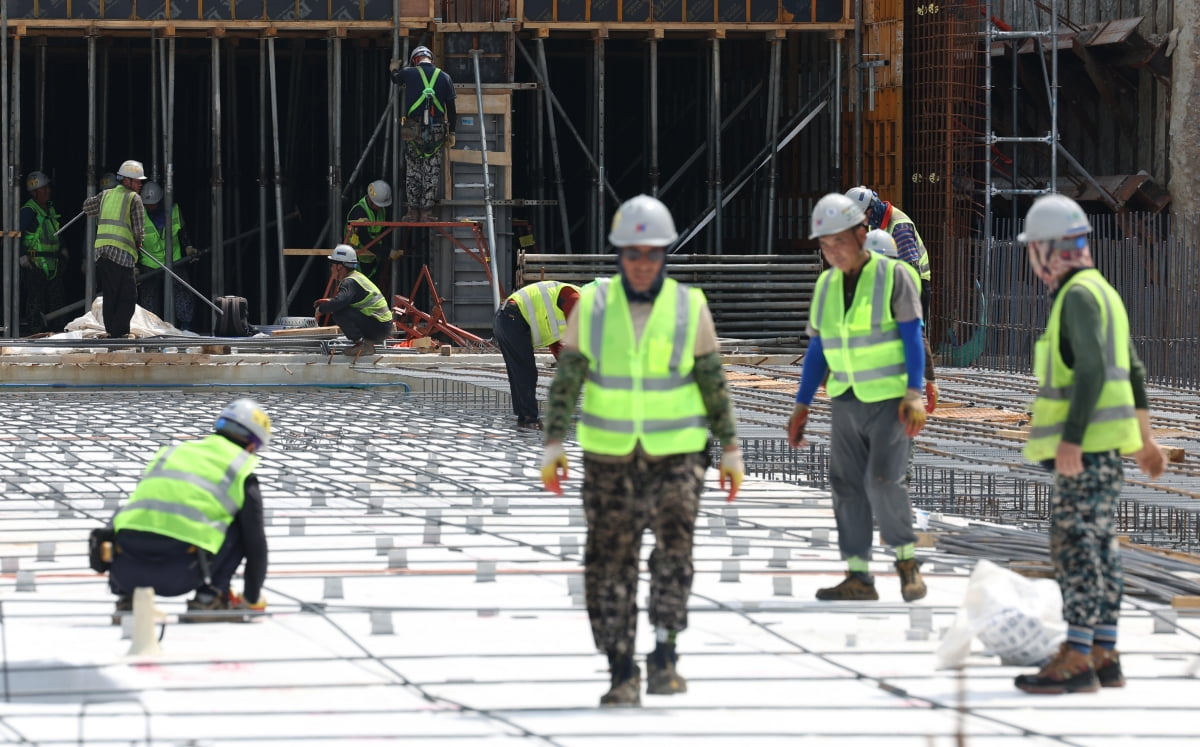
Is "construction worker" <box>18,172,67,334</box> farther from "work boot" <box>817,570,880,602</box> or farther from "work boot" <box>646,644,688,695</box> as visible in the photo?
"work boot" <box>646,644,688,695</box>

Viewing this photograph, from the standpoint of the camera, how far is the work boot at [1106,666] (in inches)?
233

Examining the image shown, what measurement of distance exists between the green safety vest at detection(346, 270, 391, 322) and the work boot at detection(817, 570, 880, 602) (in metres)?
10.7

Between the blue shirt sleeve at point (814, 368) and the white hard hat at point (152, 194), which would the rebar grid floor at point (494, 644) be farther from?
the white hard hat at point (152, 194)

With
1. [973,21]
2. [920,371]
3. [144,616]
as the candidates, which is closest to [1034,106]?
[973,21]

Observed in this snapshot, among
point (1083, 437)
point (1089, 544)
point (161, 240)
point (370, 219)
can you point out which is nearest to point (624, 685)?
point (1089, 544)

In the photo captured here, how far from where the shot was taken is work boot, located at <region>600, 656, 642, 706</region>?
5.59 meters

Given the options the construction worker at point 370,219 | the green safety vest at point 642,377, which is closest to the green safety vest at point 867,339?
the green safety vest at point 642,377

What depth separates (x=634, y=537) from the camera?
5.71 metres

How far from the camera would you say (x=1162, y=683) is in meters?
6.04

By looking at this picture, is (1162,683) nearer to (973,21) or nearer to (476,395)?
(476,395)

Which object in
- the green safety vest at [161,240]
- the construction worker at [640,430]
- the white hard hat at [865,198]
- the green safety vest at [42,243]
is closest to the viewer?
the construction worker at [640,430]

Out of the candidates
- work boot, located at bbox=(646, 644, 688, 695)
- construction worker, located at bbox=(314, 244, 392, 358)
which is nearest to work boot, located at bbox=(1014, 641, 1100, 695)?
work boot, located at bbox=(646, 644, 688, 695)

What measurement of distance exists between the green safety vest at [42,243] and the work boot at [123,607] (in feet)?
56.1

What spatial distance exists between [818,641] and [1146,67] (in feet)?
63.8
